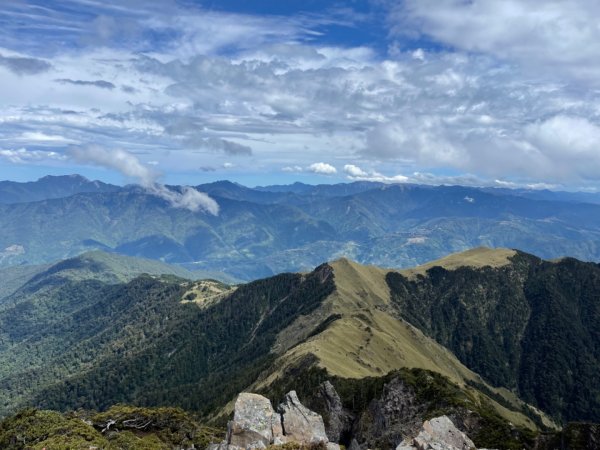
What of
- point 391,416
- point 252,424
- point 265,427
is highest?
point 252,424

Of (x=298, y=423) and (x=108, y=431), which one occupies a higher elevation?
(x=298, y=423)

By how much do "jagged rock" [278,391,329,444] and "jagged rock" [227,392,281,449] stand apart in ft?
8.00

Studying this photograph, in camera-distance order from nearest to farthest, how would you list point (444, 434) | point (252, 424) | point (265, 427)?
point (252, 424) < point (265, 427) < point (444, 434)

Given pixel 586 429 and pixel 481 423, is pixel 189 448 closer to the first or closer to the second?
pixel 481 423

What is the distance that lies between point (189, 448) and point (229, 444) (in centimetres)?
3031

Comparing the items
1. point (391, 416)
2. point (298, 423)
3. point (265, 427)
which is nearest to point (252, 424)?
point (265, 427)

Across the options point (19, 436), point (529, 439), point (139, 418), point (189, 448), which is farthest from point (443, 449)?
point (19, 436)

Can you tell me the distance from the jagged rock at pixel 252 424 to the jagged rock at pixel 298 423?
2438 millimetres

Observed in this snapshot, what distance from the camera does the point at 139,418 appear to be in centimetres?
10838

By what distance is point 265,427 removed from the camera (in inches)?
2746

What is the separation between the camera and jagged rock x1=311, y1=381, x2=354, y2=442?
147 meters

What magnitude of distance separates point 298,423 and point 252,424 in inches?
430

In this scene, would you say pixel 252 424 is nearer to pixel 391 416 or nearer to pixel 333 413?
pixel 391 416

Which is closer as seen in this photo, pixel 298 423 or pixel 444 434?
pixel 444 434
